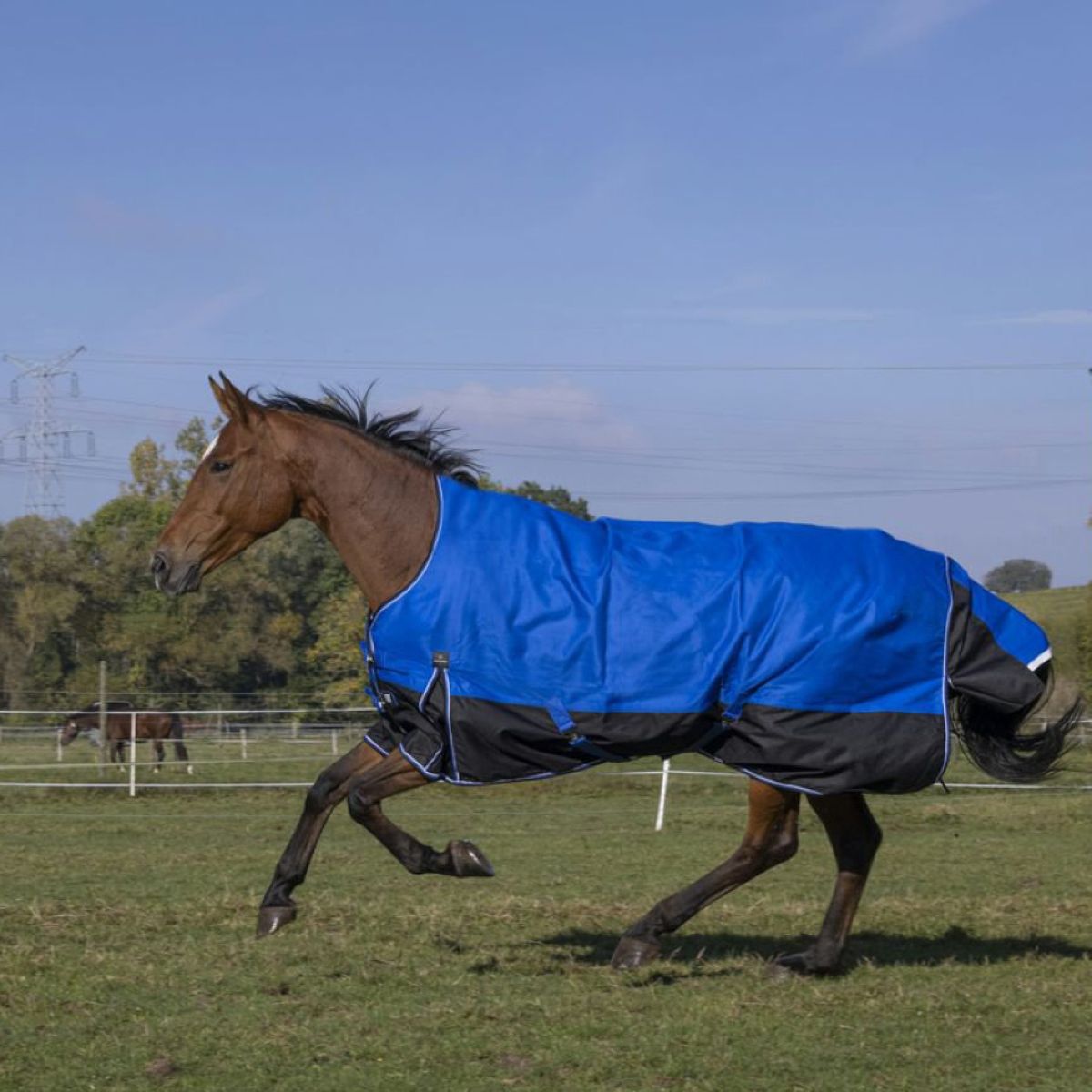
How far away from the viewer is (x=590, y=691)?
586 cm

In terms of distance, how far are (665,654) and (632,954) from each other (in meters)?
1.31

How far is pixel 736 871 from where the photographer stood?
6.44 metres

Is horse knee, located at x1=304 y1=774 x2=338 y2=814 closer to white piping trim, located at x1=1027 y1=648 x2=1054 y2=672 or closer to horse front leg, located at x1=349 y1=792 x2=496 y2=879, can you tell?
horse front leg, located at x1=349 y1=792 x2=496 y2=879

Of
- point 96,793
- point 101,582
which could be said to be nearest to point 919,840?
point 96,793

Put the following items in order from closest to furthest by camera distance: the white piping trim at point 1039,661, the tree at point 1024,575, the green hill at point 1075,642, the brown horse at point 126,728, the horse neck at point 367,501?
the horse neck at point 367,501 → the white piping trim at point 1039,661 → the brown horse at point 126,728 → the green hill at point 1075,642 → the tree at point 1024,575

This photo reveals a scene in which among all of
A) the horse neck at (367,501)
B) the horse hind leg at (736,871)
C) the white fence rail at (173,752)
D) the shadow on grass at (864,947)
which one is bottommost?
the white fence rail at (173,752)

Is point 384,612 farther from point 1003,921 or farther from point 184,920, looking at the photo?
point 1003,921

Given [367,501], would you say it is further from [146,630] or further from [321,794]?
[146,630]

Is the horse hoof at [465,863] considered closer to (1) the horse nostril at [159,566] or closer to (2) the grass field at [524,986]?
(2) the grass field at [524,986]

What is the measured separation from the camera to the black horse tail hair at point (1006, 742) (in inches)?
259

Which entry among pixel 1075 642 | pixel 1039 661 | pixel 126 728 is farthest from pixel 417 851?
pixel 1075 642

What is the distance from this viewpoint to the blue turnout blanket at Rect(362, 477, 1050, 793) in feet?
19.2

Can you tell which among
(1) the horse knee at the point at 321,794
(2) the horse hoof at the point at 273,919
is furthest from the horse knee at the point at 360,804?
(2) the horse hoof at the point at 273,919

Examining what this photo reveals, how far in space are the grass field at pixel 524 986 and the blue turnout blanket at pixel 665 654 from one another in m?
0.87
